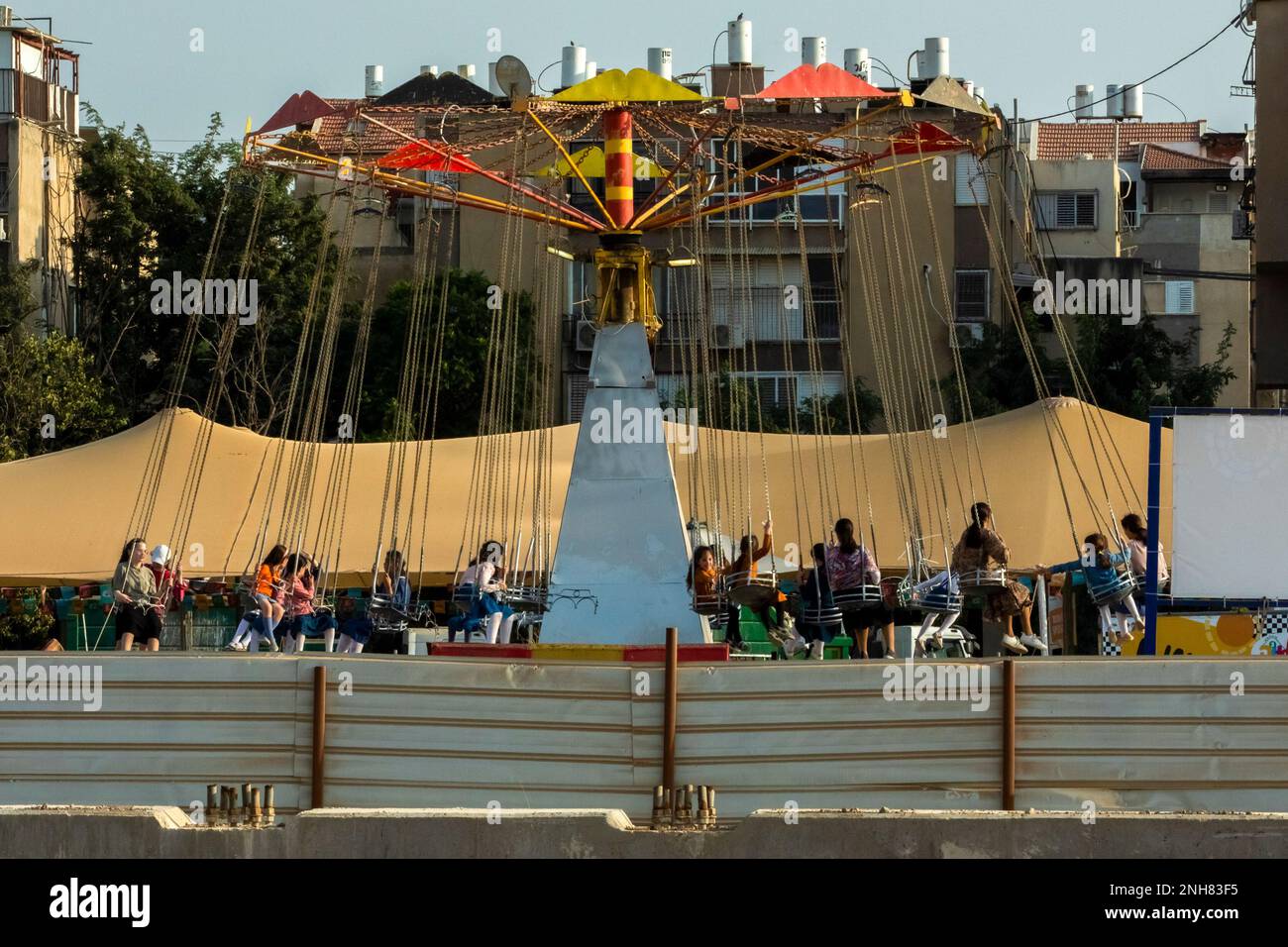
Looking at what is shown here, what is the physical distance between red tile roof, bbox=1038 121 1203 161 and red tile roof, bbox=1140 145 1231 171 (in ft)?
1.68

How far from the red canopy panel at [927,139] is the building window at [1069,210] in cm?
3135

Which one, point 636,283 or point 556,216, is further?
point 556,216

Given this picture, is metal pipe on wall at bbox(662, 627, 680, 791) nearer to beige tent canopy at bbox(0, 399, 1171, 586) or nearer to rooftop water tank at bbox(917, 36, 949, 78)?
beige tent canopy at bbox(0, 399, 1171, 586)

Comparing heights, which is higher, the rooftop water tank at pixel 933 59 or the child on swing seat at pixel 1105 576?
the rooftop water tank at pixel 933 59

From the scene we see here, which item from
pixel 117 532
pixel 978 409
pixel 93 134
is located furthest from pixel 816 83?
pixel 93 134

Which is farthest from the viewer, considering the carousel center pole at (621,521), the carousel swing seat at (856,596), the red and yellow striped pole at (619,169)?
the red and yellow striped pole at (619,169)

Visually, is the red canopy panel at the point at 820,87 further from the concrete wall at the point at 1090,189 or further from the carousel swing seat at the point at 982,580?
the concrete wall at the point at 1090,189

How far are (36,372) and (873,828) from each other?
3494cm

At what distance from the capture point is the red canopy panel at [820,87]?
75.9ft

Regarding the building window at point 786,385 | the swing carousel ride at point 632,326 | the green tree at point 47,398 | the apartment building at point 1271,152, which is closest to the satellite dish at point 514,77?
the swing carousel ride at point 632,326

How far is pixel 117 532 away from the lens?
107 feet

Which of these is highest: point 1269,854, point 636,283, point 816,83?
point 816,83

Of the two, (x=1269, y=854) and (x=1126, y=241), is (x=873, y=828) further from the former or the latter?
(x=1126, y=241)

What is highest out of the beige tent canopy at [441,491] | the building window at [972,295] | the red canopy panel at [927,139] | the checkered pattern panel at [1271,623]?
the building window at [972,295]
